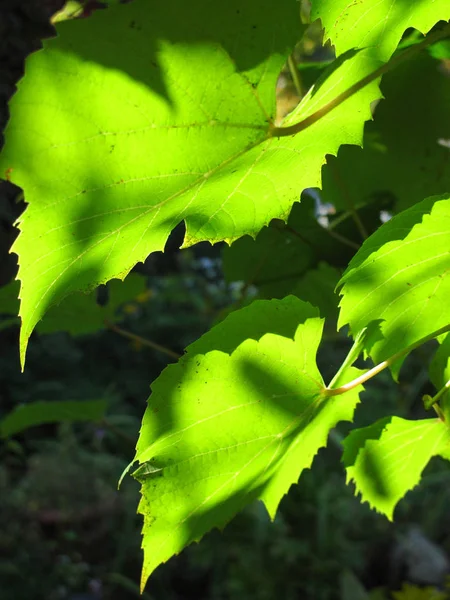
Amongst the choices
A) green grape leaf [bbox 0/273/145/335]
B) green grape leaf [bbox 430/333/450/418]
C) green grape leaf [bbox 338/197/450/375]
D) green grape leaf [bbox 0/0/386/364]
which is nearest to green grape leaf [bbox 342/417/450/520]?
green grape leaf [bbox 430/333/450/418]

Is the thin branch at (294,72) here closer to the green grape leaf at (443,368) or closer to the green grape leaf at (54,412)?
the green grape leaf at (443,368)

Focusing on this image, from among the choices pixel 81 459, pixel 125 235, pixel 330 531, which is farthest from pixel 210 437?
pixel 81 459

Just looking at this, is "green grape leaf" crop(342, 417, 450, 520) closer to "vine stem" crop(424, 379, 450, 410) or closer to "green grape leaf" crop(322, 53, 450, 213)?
"vine stem" crop(424, 379, 450, 410)

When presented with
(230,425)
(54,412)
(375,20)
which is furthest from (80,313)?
(375,20)

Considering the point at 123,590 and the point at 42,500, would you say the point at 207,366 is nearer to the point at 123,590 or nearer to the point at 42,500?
the point at 123,590

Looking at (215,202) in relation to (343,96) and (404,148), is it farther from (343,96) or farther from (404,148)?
(404,148)

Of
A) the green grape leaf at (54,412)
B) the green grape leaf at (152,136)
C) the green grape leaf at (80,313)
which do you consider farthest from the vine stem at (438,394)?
the green grape leaf at (54,412)
